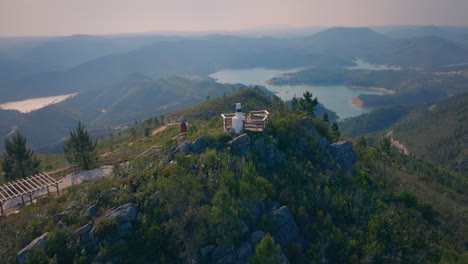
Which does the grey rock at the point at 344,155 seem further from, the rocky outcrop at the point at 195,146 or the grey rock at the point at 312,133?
the rocky outcrop at the point at 195,146

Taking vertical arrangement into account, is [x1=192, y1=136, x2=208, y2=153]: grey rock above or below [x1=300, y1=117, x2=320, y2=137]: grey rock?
above

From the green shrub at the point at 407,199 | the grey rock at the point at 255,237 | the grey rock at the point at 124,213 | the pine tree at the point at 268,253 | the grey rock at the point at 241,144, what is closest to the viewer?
the pine tree at the point at 268,253

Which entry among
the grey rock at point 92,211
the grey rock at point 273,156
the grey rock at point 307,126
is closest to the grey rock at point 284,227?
the grey rock at point 273,156

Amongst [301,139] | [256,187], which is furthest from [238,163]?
[301,139]

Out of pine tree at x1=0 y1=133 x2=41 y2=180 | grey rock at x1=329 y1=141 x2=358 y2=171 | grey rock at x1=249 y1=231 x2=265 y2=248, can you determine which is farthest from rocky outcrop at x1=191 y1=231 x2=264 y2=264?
pine tree at x1=0 y1=133 x2=41 y2=180

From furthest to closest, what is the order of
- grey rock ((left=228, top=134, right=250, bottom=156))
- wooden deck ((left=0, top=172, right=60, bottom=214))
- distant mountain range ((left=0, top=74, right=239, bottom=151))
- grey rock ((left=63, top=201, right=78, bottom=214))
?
distant mountain range ((left=0, top=74, right=239, bottom=151)) < grey rock ((left=228, top=134, right=250, bottom=156)) < wooden deck ((left=0, top=172, right=60, bottom=214)) < grey rock ((left=63, top=201, right=78, bottom=214))

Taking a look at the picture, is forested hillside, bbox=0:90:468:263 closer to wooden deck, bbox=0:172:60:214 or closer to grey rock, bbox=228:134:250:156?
grey rock, bbox=228:134:250:156

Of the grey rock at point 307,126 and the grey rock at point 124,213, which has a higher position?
the grey rock at point 307,126
